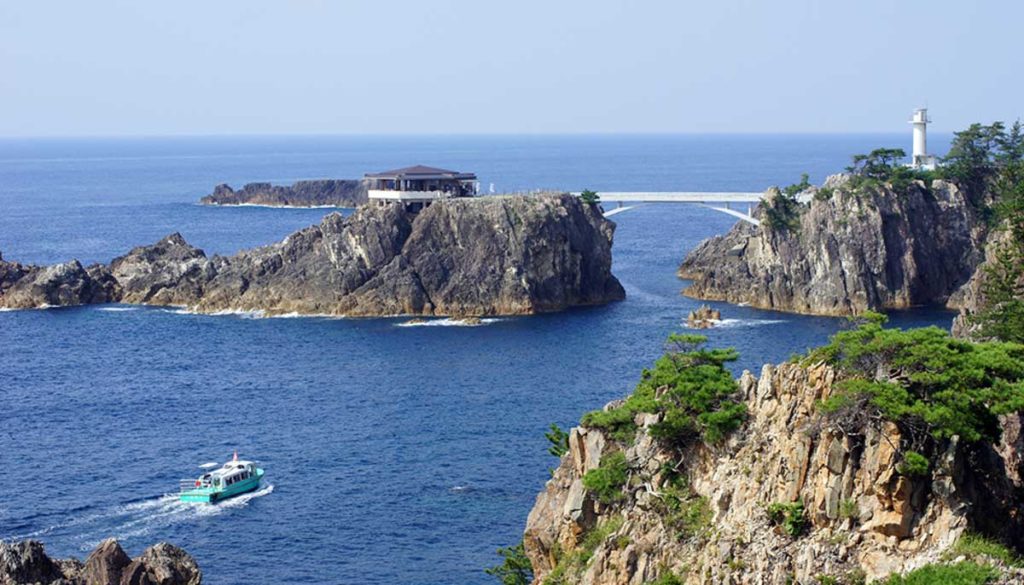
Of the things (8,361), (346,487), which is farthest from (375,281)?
(346,487)

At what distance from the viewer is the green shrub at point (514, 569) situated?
A: 50281 mm

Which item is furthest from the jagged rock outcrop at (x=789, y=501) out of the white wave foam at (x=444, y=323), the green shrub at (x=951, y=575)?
the white wave foam at (x=444, y=323)

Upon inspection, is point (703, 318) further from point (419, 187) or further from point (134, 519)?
point (134, 519)

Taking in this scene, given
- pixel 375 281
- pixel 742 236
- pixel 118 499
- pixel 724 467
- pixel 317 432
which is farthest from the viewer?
pixel 742 236

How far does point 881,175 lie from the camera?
118 m

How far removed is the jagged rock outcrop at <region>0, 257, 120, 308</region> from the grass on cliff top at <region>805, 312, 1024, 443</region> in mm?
94554

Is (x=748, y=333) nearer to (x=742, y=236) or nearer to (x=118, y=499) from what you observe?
(x=742, y=236)

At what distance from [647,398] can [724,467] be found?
524 cm

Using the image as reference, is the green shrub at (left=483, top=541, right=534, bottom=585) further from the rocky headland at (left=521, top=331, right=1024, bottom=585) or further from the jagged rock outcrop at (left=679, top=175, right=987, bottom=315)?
the jagged rock outcrop at (left=679, top=175, right=987, bottom=315)

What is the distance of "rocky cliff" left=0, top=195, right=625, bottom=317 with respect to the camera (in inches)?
4582

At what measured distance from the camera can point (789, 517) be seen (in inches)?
1519

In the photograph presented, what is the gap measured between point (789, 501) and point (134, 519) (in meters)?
33.7

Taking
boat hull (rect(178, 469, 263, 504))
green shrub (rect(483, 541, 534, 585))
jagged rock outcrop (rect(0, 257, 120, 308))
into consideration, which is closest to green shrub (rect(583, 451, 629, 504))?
green shrub (rect(483, 541, 534, 585))

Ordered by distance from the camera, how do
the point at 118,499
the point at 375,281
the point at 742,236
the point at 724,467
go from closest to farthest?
1. the point at 724,467
2. the point at 118,499
3. the point at 375,281
4. the point at 742,236
